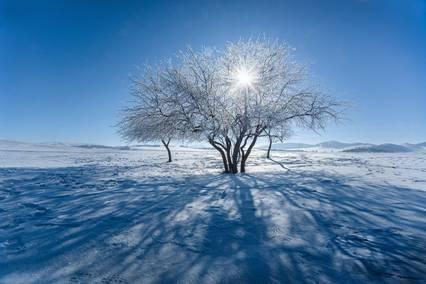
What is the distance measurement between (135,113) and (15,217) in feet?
33.4

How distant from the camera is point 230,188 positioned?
27.2 feet

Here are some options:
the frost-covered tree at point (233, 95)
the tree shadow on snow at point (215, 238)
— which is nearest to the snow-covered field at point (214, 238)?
the tree shadow on snow at point (215, 238)

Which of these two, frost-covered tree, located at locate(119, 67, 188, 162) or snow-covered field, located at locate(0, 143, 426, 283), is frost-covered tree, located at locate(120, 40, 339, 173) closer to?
frost-covered tree, located at locate(119, 67, 188, 162)

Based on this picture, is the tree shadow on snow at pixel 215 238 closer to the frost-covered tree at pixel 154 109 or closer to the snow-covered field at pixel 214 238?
the snow-covered field at pixel 214 238

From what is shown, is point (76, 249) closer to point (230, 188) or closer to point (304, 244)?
point (304, 244)

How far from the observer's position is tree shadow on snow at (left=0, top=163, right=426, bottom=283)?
2955mm

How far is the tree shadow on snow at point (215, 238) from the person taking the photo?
2.96m

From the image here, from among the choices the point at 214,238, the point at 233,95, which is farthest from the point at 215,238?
the point at 233,95

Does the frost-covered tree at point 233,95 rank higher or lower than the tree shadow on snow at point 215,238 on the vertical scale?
higher

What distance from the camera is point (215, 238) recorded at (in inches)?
158

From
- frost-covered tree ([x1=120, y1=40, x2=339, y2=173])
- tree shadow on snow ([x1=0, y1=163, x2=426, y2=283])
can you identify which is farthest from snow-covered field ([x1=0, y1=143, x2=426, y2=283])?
frost-covered tree ([x1=120, y1=40, x2=339, y2=173])

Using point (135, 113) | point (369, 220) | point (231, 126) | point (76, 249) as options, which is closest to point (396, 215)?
point (369, 220)

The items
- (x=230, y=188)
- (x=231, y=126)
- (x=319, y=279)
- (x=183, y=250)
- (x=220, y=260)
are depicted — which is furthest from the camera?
(x=231, y=126)

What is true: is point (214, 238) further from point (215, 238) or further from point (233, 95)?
point (233, 95)
